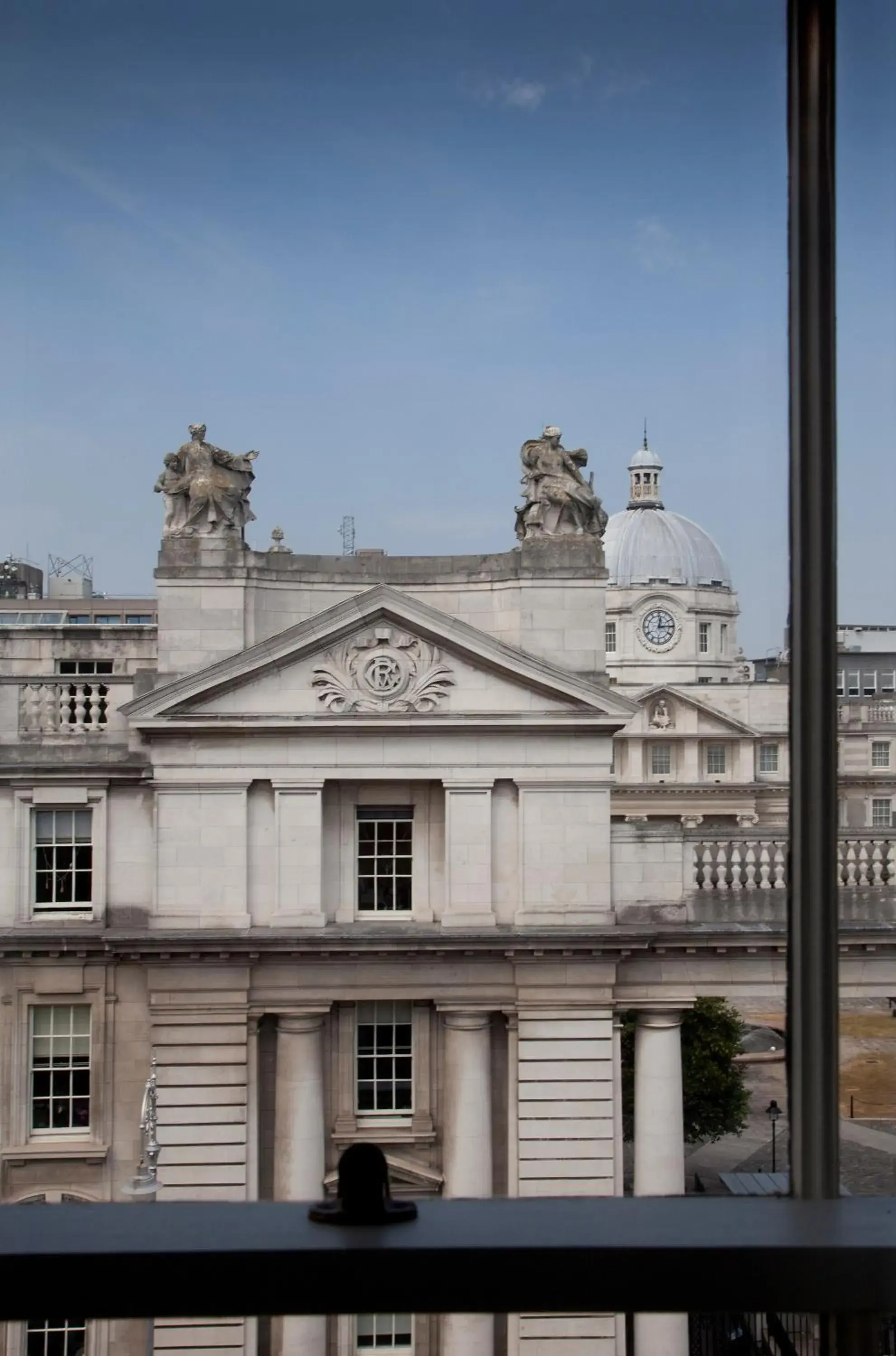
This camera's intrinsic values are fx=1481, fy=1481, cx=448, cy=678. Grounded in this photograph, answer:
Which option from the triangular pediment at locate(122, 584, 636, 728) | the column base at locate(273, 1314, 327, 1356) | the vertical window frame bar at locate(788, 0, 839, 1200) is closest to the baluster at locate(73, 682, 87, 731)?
the triangular pediment at locate(122, 584, 636, 728)

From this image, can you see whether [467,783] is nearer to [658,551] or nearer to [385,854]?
[385,854]

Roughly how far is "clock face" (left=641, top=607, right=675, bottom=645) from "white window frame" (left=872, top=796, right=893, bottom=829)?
19.1 ft

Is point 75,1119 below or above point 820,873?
below

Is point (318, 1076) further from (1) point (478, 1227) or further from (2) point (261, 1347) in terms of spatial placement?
(1) point (478, 1227)

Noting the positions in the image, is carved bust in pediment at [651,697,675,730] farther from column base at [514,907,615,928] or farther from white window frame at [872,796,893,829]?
white window frame at [872,796,893,829]

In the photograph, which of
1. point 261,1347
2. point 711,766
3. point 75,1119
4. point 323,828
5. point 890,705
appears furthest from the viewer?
point 711,766

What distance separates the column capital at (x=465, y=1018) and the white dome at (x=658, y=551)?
4.12m

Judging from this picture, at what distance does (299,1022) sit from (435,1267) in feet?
20.3

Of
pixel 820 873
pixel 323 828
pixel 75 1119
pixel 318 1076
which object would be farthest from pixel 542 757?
pixel 820 873

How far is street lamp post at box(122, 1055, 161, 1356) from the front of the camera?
5.77 m

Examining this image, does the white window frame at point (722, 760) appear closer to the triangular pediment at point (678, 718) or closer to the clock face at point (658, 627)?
the triangular pediment at point (678, 718)

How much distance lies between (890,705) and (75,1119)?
4197 mm

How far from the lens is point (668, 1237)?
1.12 m

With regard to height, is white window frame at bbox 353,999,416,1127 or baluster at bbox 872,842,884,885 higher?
baluster at bbox 872,842,884,885
